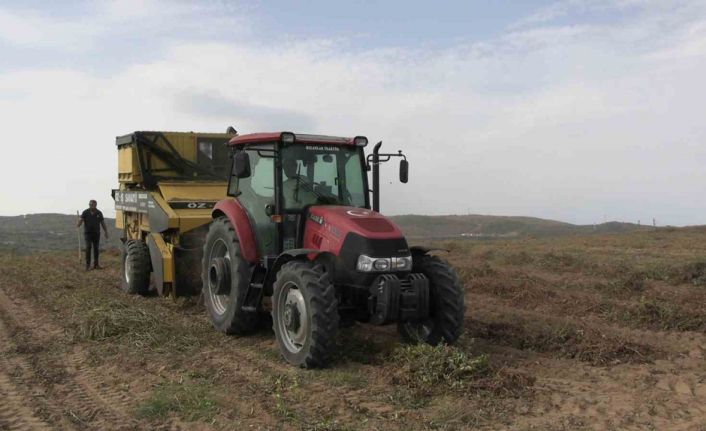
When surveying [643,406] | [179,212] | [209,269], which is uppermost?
[179,212]

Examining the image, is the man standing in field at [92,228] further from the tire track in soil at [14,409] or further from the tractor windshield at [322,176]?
the tractor windshield at [322,176]

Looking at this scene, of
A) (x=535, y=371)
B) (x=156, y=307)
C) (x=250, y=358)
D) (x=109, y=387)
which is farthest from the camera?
(x=156, y=307)

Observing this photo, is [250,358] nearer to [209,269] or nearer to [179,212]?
[209,269]

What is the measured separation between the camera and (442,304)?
6.32m

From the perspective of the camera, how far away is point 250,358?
648 cm

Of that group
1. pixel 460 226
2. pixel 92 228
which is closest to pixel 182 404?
pixel 92 228

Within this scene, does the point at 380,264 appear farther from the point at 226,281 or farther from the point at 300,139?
the point at 226,281

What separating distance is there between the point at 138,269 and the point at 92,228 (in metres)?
4.91

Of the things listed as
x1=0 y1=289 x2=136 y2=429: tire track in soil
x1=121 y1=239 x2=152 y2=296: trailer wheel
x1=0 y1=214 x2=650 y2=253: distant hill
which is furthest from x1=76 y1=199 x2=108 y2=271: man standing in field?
x1=0 y1=214 x2=650 y2=253: distant hill

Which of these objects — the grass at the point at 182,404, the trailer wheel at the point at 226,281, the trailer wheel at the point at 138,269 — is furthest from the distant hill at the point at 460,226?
the grass at the point at 182,404

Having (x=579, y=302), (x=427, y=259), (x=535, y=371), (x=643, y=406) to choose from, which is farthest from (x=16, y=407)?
(x=579, y=302)

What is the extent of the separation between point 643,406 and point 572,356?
162 centimetres

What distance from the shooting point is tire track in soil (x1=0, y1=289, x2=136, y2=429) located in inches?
192

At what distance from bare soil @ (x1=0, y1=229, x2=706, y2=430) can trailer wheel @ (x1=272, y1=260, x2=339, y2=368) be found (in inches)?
7.2
